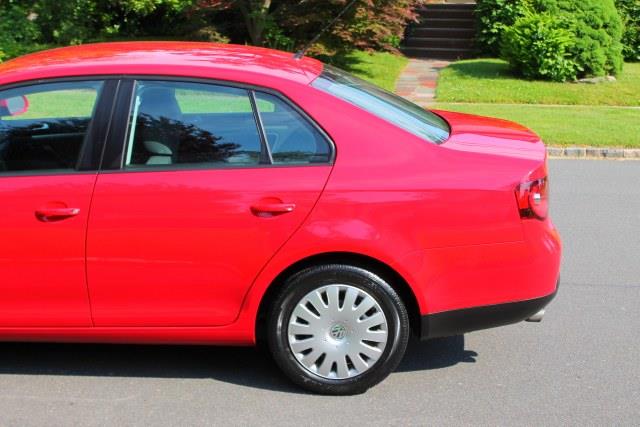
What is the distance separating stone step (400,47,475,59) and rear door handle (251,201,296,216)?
16143mm

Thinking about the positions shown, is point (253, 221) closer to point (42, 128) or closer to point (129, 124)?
point (129, 124)

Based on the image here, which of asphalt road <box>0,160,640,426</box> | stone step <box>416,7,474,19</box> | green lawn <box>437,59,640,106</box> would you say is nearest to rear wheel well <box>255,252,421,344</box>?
asphalt road <box>0,160,640,426</box>

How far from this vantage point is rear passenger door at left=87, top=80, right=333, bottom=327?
164 inches

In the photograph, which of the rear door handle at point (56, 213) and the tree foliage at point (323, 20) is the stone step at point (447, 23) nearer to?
the tree foliage at point (323, 20)

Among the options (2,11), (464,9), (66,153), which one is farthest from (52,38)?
(66,153)

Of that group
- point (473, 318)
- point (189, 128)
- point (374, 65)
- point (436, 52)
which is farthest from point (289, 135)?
point (436, 52)

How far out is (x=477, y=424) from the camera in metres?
4.13

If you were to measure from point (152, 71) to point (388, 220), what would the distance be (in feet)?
4.32

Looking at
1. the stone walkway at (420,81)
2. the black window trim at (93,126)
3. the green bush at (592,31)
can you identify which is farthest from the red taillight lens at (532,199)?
the green bush at (592,31)

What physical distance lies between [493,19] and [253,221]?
1554 centimetres

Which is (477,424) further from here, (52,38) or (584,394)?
(52,38)

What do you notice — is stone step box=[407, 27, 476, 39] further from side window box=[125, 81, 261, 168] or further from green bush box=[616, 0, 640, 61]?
side window box=[125, 81, 261, 168]

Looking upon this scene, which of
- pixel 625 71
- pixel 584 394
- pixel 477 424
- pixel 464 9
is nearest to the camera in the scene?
pixel 477 424

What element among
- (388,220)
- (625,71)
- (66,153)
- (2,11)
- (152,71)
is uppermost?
(152,71)
